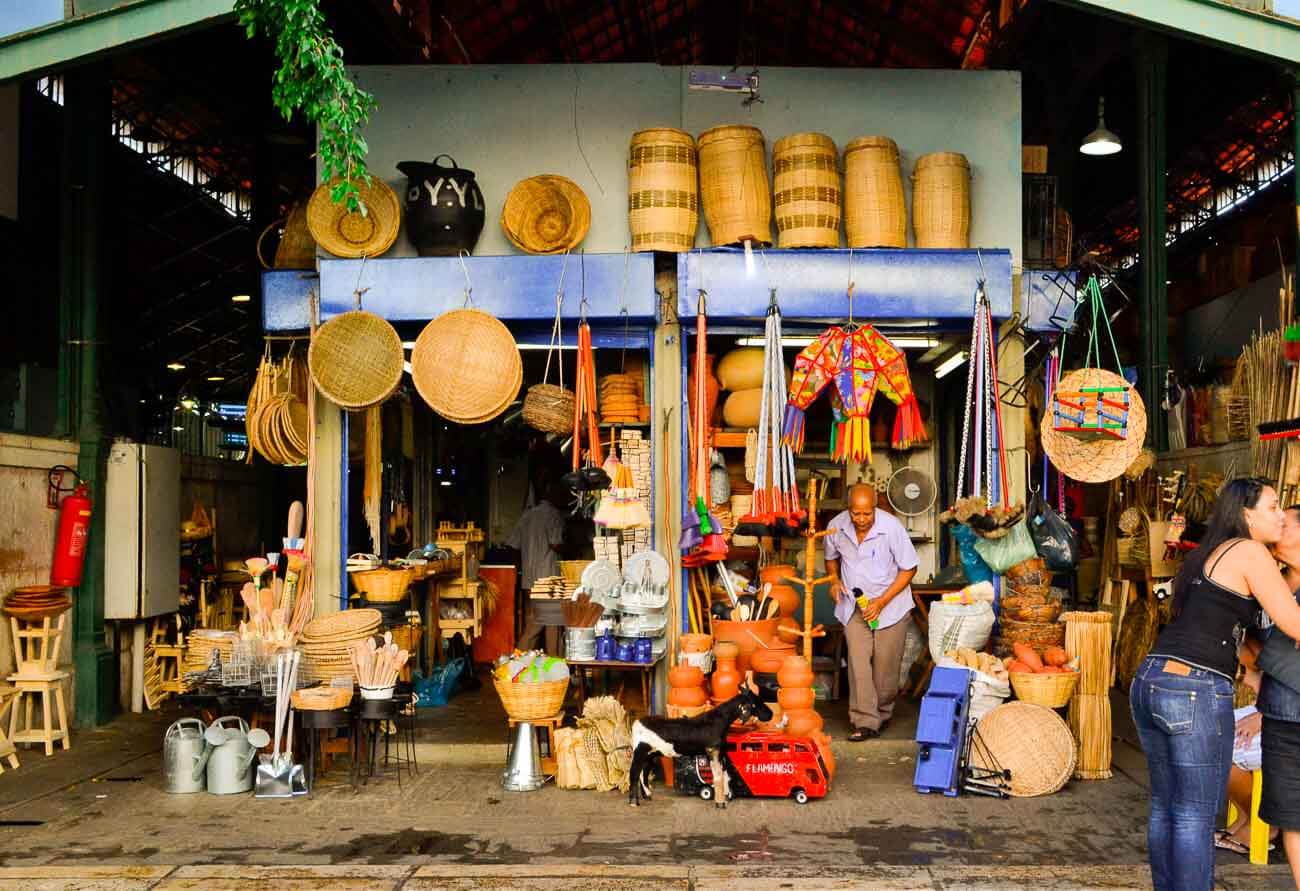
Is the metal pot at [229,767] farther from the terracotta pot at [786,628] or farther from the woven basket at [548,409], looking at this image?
the terracotta pot at [786,628]

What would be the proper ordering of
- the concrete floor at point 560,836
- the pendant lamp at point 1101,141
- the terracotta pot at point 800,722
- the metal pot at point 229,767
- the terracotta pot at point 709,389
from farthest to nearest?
the pendant lamp at point 1101,141
the terracotta pot at point 709,389
the metal pot at point 229,767
the terracotta pot at point 800,722
the concrete floor at point 560,836

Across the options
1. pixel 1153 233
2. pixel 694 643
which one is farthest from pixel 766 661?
pixel 1153 233

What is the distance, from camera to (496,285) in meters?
8.35

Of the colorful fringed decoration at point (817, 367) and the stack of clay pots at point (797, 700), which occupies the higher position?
the colorful fringed decoration at point (817, 367)

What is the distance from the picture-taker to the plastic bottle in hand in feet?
27.3

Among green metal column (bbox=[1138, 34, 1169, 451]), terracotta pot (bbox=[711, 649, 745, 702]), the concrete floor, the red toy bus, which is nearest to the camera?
the concrete floor

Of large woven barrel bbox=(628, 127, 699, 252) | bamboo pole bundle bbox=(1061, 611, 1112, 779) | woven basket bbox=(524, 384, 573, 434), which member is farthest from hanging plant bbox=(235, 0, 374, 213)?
bamboo pole bundle bbox=(1061, 611, 1112, 779)

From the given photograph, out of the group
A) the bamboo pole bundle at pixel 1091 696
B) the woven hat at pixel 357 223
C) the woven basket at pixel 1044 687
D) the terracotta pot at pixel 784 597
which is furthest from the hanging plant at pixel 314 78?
the bamboo pole bundle at pixel 1091 696

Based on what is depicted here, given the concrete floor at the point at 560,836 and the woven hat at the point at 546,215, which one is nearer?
the concrete floor at the point at 560,836

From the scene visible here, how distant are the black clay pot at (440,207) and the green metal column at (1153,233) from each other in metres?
6.78

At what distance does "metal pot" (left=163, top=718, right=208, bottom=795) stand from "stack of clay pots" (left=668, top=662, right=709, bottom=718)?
2911 millimetres

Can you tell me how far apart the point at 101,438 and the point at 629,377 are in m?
4.32

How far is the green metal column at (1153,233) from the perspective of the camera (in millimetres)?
11484

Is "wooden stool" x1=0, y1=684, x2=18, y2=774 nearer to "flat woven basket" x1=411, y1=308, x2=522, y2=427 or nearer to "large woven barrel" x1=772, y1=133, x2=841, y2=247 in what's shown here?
"flat woven basket" x1=411, y1=308, x2=522, y2=427
